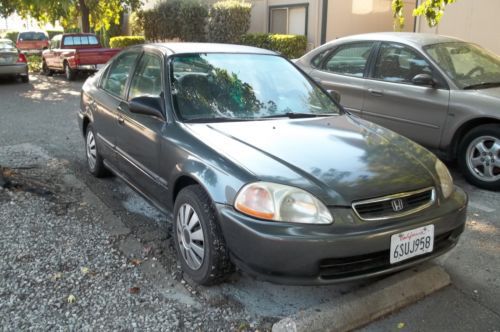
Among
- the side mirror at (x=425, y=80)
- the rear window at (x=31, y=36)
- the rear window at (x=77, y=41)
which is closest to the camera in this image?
the side mirror at (x=425, y=80)

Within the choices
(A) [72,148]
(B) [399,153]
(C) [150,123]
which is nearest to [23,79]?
(A) [72,148]

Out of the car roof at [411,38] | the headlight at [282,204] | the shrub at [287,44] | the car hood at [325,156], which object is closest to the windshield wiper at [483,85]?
the car roof at [411,38]

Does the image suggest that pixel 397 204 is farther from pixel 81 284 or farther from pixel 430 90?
pixel 430 90

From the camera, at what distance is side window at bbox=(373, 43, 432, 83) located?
18.7 ft

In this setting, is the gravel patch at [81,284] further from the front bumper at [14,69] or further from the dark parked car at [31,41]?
the dark parked car at [31,41]

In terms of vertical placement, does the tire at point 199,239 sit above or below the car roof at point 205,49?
A: below

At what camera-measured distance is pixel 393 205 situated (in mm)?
2855

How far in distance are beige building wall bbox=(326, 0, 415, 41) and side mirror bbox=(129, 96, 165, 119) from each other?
13194mm

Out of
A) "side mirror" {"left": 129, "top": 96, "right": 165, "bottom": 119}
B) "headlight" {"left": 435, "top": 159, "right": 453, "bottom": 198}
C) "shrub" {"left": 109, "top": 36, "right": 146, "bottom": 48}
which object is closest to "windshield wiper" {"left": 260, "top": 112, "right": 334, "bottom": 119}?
"side mirror" {"left": 129, "top": 96, "right": 165, "bottom": 119}

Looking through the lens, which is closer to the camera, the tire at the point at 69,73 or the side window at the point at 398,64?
the side window at the point at 398,64

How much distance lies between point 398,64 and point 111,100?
3363 millimetres

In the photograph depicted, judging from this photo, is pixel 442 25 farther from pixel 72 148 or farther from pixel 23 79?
pixel 23 79

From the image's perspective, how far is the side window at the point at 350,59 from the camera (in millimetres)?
6266

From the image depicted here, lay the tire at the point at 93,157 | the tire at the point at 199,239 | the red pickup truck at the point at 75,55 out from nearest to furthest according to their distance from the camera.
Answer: the tire at the point at 199,239 → the tire at the point at 93,157 → the red pickup truck at the point at 75,55
